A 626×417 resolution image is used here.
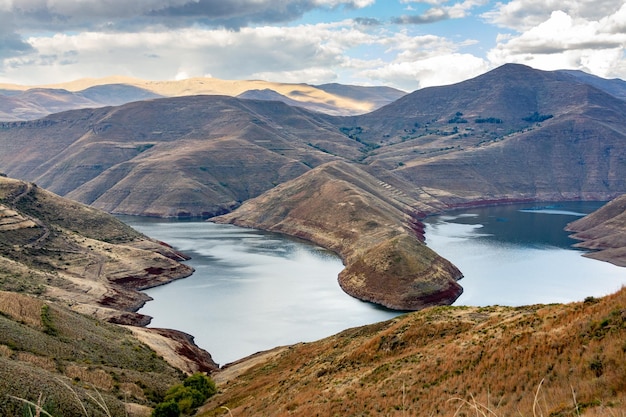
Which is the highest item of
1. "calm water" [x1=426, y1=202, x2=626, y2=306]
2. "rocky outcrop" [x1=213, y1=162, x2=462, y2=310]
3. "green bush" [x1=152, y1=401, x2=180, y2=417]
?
"green bush" [x1=152, y1=401, x2=180, y2=417]

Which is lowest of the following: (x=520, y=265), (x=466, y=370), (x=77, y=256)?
(x=520, y=265)

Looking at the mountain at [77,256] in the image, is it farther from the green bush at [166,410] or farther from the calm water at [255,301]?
the green bush at [166,410]

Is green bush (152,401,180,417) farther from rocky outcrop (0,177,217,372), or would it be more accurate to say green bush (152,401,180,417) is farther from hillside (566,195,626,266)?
hillside (566,195,626,266)

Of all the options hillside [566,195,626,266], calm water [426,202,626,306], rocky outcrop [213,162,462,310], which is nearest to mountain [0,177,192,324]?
rocky outcrop [213,162,462,310]

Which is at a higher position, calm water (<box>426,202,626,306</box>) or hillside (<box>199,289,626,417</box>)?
hillside (<box>199,289,626,417</box>)

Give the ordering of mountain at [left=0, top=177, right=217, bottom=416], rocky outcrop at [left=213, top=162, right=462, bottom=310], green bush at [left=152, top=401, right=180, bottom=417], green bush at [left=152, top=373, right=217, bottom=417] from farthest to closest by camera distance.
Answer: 1. rocky outcrop at [left=213, top=162, right=462, bottom=310]
2. green bush at [left=152, top=373, right=217, bottom=417]
3. green bush at [left=152, top=401, right=180, bottom=417]
4. mountain at [left=0, top=177, right=217, bottom=416]

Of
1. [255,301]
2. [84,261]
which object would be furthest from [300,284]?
[84,261]

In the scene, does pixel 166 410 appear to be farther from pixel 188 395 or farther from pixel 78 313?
pixel 78 313

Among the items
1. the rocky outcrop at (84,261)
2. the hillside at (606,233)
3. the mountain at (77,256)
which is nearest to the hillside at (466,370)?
the rocky outcrop at (84,261)
